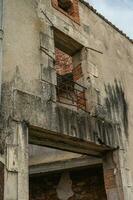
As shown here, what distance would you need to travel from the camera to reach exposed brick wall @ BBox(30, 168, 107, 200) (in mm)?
8234

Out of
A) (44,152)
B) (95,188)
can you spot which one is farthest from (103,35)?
(95,188)

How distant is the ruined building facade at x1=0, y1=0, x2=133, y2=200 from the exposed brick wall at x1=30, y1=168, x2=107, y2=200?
0.03 m

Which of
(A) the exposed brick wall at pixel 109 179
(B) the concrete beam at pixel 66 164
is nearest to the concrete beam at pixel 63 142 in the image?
(A) the exposed brick wall at pixel 109 179

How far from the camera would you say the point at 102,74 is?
7.46m

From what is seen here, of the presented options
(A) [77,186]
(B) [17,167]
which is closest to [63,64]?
(A) [77,186]

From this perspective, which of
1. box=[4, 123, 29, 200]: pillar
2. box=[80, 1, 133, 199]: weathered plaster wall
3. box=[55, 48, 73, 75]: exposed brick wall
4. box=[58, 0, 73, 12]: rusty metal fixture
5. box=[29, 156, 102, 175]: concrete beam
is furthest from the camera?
box=[55, 48, 73, 75]: exposed brick wall

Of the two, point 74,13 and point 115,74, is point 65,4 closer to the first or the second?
point 74,13

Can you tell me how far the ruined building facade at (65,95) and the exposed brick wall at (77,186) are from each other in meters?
0.03

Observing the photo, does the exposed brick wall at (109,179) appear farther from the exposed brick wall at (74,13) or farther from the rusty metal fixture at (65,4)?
the rusty metal fixture at (65,4)

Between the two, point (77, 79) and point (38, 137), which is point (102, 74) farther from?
point (38, 137)

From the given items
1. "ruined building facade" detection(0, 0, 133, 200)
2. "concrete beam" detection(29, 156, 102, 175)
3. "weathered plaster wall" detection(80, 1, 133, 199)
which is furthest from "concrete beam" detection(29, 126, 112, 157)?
"concrete beam" detection(29, 156, 102, 175)

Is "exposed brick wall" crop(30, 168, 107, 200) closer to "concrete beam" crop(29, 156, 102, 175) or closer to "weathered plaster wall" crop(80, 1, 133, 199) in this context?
"concrete beam" crop(29, 156, 102, 175)

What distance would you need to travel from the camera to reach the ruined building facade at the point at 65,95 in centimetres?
491

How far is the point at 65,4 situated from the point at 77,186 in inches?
173
